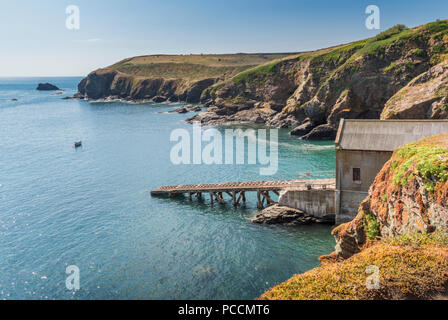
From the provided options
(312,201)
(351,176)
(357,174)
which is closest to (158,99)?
(312,201)

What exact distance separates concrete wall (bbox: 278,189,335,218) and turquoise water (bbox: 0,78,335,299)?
2.28m

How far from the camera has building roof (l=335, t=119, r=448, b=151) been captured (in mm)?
32406

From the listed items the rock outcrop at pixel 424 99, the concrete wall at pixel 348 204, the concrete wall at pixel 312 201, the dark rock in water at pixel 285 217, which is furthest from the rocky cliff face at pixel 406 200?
the rock outcrop at pixel 424 99

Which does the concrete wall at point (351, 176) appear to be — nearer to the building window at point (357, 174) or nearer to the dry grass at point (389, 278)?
the building window at point (357, 174)

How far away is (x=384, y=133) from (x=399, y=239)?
61.1 ft

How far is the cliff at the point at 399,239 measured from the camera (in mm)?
13766

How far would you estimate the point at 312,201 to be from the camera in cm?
3825

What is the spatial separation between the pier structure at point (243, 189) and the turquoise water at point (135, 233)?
1.51m

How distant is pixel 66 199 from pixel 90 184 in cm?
671

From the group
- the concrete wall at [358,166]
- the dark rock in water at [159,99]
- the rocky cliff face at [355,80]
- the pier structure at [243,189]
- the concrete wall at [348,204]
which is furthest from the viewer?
the dark rock in water at [159,99]

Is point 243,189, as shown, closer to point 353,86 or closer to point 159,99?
point 353,86

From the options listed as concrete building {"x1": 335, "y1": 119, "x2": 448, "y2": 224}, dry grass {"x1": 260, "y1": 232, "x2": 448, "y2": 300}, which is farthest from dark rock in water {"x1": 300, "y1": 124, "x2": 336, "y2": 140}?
dry grass {"x1": 260, "y1": 232, "x2": 448, "y2": 300}

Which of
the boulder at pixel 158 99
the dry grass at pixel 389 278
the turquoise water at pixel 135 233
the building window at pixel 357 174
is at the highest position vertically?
the boulder at pixel 158 99

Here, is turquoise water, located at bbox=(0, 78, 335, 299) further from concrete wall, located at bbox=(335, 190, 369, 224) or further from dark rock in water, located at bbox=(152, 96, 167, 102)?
dark rock in water, located at bbox=(152, 96, 167, 102)
